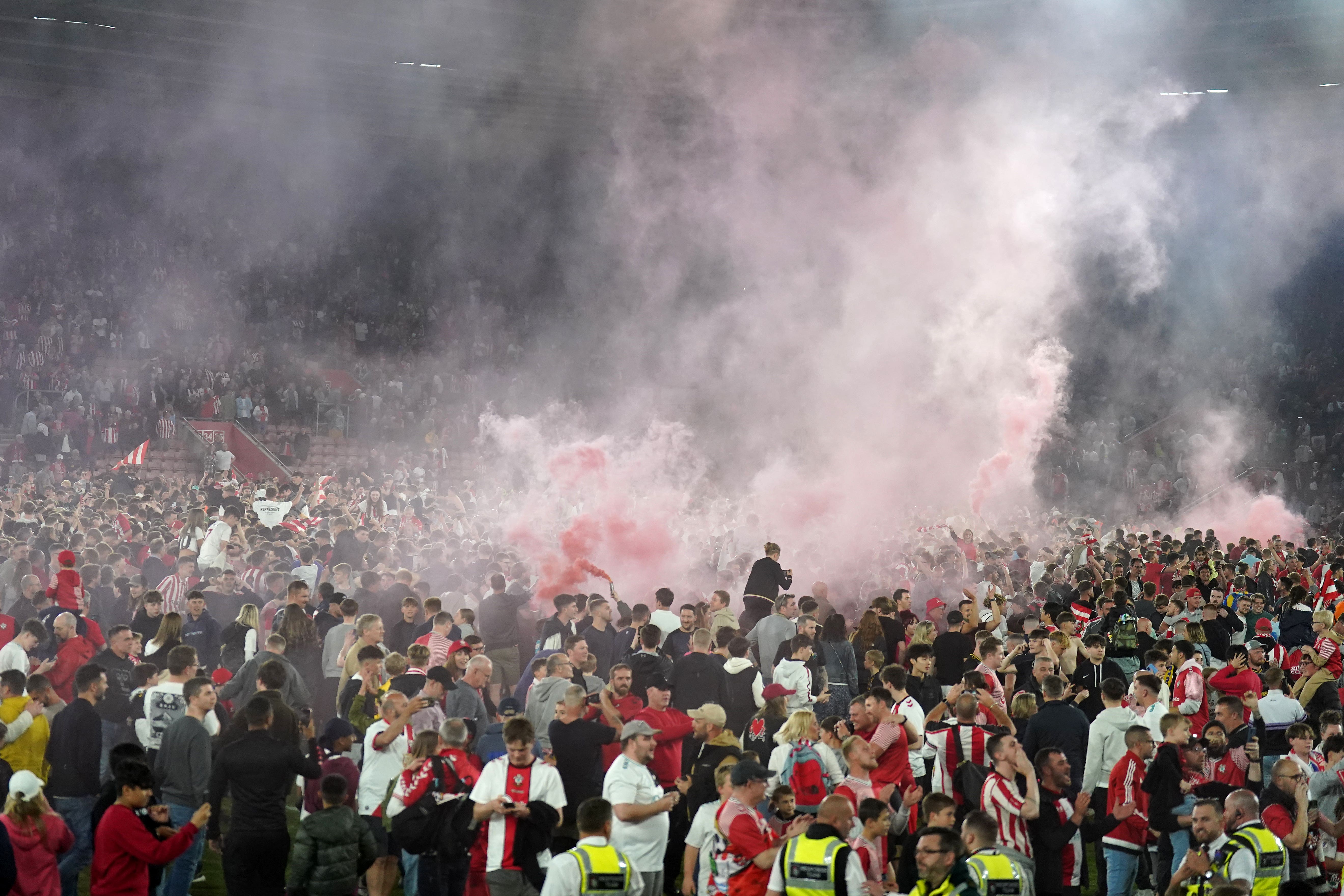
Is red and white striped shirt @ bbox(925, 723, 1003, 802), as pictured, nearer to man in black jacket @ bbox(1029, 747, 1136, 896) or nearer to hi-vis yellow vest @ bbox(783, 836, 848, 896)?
man in black jacket @ bbox(1029, 747, 1136, 896)

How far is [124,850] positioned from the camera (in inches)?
214

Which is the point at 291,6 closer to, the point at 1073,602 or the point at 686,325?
the point at 686,325

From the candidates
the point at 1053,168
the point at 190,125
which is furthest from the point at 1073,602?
the point at 190,125

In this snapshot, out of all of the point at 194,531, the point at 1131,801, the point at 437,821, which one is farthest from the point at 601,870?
the point at 194,531

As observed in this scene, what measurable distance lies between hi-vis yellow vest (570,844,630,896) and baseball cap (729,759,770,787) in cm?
62

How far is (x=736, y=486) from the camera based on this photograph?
23750mm

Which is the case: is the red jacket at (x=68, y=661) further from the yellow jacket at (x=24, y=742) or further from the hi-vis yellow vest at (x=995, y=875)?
the hi-vis yellow vest at (x=995, y=875)

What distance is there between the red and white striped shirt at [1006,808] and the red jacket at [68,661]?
17.4ft

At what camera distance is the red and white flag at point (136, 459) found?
69.5ft

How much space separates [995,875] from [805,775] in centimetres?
147

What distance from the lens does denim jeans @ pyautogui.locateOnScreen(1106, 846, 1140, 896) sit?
22.5 feet

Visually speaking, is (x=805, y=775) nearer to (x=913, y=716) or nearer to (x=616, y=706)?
(x=913, y=716)

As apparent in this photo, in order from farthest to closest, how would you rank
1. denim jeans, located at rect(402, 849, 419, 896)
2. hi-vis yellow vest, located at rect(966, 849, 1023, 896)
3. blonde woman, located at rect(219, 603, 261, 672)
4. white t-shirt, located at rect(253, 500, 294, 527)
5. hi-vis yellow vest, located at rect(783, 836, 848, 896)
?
white t-shirt, located at rect(253, 500, 294, 527), blonde woman, located at rect(219, 603, 261, 672), denim jeans, located at rect(402, 849, 419, 896), hi-vis yellow vest, located at rect(783, 836, 848, 896), hi-vis yellow vest, located at rect(966, 849, 1023, 896)

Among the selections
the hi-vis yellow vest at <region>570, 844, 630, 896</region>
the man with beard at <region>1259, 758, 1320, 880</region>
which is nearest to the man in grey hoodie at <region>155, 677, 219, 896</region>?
the hi-vis yellow vest at <region>570, 844, 630, 896</region>
